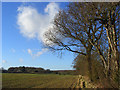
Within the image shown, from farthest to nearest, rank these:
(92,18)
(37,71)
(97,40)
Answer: (37,71), (97,40), (92,18)

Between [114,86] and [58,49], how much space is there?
37.4 feet

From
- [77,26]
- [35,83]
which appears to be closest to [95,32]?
[77,26]

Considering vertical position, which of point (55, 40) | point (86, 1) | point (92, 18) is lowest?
point (55, 40)

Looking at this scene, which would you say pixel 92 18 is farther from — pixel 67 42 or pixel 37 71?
pixel 37 71

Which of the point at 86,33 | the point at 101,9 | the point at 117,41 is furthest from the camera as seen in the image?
the point at 86,33

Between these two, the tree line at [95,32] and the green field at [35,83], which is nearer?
the tree line at [95,32]

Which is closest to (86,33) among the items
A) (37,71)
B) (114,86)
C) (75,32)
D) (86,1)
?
(75,32)

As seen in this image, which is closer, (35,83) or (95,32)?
(95,32)

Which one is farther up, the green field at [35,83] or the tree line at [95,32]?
the tree line at [95,32]

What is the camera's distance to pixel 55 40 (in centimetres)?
1920

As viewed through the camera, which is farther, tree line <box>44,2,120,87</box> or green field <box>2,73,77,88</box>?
green field <box>2,73,77,88</box>

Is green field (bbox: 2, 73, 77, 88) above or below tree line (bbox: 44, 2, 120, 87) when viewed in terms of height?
below

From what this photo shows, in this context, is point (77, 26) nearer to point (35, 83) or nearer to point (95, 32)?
point (95, 32)

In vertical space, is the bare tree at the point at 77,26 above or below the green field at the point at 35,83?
above
